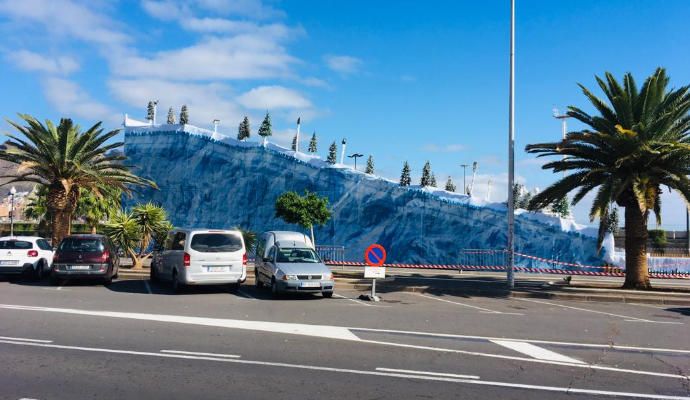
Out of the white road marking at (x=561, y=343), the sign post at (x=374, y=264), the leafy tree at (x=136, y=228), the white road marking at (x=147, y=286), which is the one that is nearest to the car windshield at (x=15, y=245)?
the leafy tree at (x=136, y=228)

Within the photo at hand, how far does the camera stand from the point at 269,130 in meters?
55.1

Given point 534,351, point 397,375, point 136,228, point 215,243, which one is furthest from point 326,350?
point 136,228

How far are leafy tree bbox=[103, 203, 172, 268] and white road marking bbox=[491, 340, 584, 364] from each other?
16.6 m

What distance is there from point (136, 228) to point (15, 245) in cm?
483

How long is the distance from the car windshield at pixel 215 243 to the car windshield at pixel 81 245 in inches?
148

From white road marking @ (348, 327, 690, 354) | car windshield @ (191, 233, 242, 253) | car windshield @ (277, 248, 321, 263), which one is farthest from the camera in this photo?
car windshield @ (277, 248, 321, 263)

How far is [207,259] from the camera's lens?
49.6 ft

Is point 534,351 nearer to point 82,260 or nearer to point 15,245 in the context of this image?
point 82,260

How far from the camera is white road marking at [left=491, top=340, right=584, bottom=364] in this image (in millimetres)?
8117

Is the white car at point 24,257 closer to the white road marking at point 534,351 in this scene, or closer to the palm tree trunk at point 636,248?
the white road marking at point 534,351

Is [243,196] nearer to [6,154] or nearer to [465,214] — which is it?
[465,214]

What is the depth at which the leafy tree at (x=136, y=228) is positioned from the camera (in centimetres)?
2217

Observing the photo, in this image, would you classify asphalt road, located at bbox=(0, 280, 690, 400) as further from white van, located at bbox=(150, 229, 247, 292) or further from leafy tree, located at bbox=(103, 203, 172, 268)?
leafy tree, located at bbox=(103, 203, 172, 268)

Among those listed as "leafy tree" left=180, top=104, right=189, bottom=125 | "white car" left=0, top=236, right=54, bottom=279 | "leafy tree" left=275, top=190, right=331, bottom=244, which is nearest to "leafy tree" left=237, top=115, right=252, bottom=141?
"leafy tree" left=180, top=104, right=189, bottom=125
